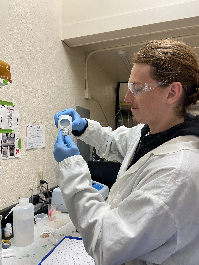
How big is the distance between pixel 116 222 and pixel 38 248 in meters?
0.74

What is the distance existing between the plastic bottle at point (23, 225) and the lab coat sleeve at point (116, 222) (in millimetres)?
591

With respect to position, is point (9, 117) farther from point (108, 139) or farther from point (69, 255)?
point (69, 255)

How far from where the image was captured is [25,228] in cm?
121

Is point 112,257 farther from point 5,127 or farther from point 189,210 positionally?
point 5,127

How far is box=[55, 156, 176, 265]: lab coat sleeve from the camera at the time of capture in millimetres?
→ 630

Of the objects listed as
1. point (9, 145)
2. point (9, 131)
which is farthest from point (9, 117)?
point (9, 145)

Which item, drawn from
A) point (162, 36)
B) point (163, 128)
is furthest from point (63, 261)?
point (162, 36)

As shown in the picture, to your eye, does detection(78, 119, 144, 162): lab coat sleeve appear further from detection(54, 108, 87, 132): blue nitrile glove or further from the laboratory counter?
the laboratory counter

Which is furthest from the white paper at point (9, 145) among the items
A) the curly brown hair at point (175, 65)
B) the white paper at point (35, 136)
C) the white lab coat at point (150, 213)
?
the curly brown hair at point (175, 65)

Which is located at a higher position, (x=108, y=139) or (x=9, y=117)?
(x=9, y=117)

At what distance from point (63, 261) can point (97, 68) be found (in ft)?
8.93

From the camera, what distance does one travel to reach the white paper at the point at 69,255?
3.36 feet

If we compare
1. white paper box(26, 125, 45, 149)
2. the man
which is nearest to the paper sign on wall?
white paper box(26, 125, 45, 149)

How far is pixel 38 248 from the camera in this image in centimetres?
117
